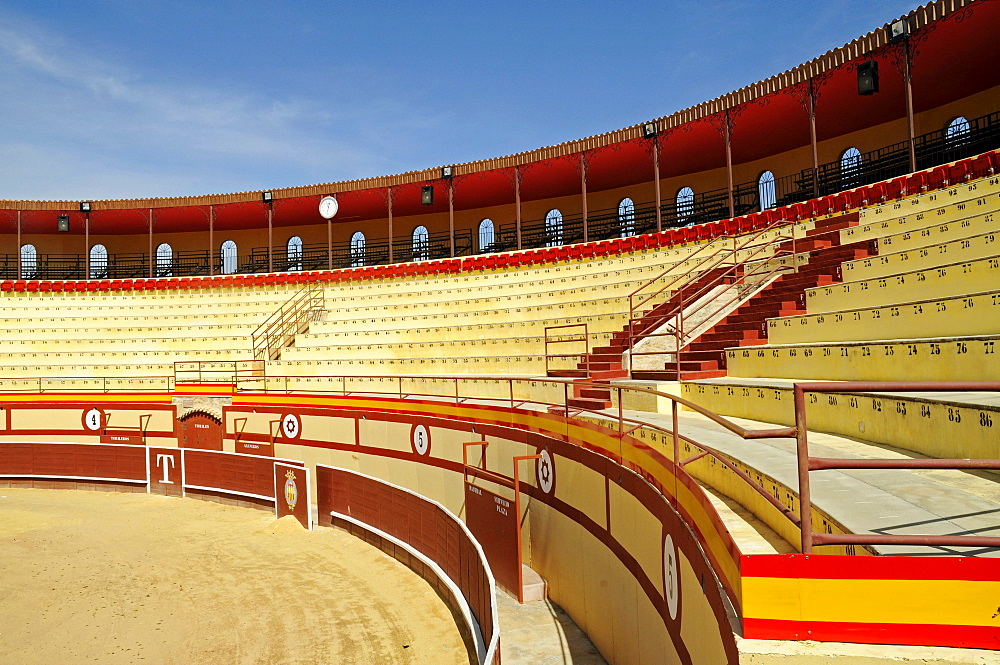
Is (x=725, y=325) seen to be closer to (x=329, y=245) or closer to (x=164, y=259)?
(x=329, y=245)

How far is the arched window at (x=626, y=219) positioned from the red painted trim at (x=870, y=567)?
80.7 ft

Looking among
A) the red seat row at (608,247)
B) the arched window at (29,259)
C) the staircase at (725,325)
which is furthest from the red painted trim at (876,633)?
the arched window at (29,259)

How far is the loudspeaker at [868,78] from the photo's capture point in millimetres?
15922

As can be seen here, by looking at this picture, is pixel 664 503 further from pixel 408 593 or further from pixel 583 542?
pixel 408 593

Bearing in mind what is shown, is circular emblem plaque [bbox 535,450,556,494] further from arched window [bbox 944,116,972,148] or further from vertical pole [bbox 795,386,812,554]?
arched window [bbox 944,116,972,148]

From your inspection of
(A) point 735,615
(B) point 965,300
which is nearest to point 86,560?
(A) point 735,615

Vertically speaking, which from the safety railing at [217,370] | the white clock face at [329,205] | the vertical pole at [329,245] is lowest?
the safety railing at [217,370]

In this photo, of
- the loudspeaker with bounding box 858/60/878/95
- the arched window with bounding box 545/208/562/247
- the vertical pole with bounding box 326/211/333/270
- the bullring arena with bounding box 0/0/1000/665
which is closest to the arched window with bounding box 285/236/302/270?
the vertical pole with bounding box 326/211/333/270

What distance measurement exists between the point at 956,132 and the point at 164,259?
1332 inches

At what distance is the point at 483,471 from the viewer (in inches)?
423

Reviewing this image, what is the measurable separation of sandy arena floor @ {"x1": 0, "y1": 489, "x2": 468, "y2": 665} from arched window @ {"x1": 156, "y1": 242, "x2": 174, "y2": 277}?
71.3 feet

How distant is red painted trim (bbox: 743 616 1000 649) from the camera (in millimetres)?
2666

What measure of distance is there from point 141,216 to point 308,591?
91.2 feet

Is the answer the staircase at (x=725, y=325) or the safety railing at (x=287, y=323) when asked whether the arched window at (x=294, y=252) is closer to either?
the safety railing at (x=287, y=323)
